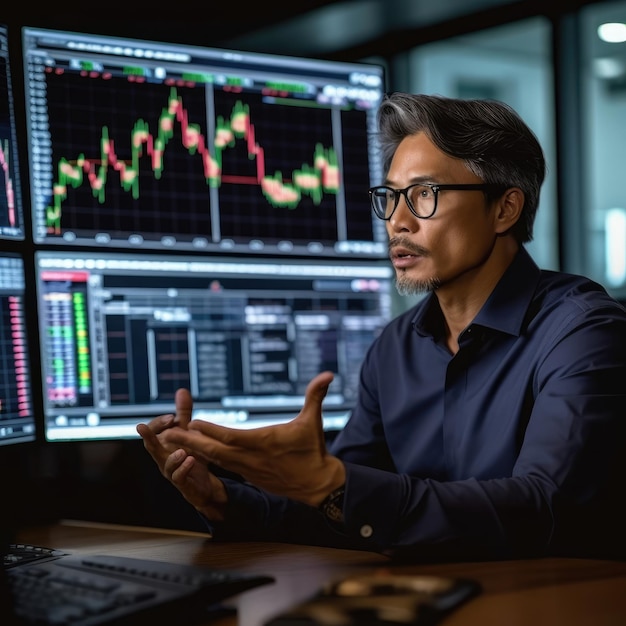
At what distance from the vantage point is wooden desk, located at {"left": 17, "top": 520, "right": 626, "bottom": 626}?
824mm

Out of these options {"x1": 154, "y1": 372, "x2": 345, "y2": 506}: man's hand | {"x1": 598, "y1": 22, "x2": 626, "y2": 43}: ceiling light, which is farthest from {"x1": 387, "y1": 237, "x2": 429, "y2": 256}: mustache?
{"x1": 598, "y1": 22, "x2": 626, "y2": 43}: ceiling light

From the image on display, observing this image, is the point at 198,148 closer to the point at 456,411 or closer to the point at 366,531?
the point at 456,411

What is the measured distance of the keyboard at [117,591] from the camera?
79cm

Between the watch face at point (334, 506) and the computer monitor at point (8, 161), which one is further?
the computer monitor at point (8, 161)

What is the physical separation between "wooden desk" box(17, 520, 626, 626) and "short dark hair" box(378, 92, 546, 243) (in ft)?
2.48

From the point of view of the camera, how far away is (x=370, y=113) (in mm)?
1874

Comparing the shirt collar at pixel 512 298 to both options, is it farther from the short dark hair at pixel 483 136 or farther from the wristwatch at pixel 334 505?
the wristwatch at pixel 334 505

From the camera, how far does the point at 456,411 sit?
1.50 m

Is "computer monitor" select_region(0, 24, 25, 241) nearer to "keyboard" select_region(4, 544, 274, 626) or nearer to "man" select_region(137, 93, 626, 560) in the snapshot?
"man" select_region(137, 93, 626, 560)

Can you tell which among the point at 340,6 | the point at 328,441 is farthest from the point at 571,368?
the point at 340,6

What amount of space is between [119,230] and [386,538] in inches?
31.5

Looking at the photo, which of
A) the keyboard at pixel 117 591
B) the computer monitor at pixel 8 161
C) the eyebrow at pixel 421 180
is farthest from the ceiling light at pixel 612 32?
the keyboard at pixel 117 591

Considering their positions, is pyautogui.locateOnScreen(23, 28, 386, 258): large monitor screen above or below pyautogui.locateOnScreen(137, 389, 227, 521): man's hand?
above

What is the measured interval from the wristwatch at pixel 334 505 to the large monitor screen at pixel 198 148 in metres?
0.73
